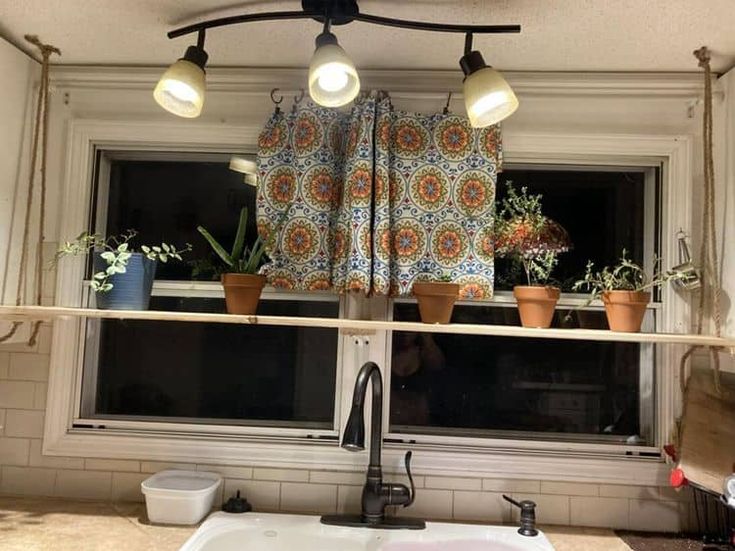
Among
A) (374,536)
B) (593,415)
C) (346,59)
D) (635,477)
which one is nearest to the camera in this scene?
(346,59)

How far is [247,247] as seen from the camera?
6.42ft

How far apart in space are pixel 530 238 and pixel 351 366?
27.5 inches

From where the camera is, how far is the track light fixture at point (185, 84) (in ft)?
4.73

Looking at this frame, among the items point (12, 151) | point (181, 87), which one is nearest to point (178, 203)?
point (12, 151)

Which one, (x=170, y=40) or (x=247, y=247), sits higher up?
(x=170, y=40)

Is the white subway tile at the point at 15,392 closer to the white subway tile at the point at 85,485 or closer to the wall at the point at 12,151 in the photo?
the wall at the point at 12,151

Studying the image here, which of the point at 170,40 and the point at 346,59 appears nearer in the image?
the point at 346,59

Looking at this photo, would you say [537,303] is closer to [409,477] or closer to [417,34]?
[409,477]

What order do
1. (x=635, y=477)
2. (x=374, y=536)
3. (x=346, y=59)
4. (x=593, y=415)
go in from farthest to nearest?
1. (x=593, y=415)
2. (x=635, y=477)
3. (x=374, y=536)
4. (x=346, y=59)

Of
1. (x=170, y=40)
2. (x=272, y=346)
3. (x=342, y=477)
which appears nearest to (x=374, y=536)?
(x=342, y=477)

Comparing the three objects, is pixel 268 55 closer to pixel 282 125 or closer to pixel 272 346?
pixel 282 125

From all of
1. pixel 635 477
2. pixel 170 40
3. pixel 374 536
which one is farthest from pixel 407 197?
pixel 635 477

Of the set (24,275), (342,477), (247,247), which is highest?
(247,247)

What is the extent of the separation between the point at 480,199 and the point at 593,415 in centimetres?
82
